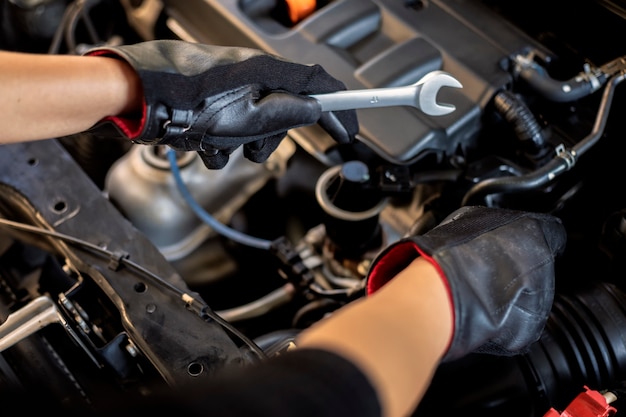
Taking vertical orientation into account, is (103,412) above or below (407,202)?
above

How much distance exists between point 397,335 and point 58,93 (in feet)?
1.53

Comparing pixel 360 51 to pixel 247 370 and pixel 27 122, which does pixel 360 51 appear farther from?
pixel 247 370

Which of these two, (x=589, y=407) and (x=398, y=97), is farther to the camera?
(x=398, y=97)

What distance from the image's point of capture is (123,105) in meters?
0.78

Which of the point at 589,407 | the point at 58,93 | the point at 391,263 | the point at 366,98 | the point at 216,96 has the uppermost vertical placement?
the point at 58,93

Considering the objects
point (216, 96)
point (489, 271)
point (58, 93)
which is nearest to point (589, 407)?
point (489, 271)

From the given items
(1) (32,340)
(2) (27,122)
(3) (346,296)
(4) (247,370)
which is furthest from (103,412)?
(3) (346,296)

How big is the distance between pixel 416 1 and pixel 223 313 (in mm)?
723

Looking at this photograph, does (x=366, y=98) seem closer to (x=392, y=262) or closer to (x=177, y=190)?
(x=392, y=262)

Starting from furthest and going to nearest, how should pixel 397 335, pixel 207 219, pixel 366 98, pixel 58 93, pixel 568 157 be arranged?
pixel 207 219
pixel 568 157
pixel 366 98
pixel 58 93
pixel 397 335

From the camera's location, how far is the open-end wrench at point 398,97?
0.92 m

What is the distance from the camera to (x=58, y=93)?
74 cm

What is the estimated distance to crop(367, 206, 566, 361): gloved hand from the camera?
719mm

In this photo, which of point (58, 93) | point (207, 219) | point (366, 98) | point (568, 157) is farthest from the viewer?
point (207, 219)
